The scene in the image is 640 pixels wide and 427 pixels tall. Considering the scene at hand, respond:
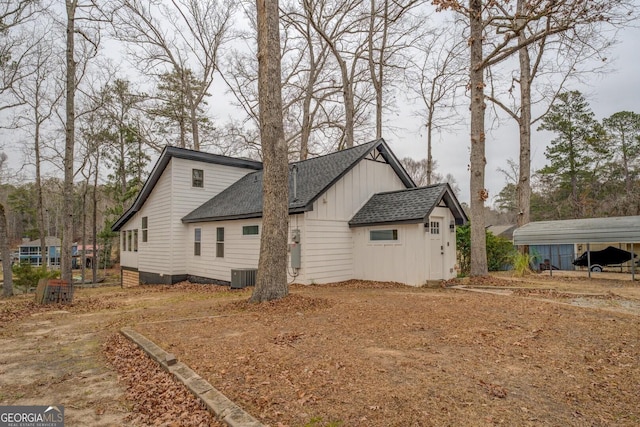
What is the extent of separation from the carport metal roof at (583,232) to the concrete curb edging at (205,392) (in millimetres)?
15124

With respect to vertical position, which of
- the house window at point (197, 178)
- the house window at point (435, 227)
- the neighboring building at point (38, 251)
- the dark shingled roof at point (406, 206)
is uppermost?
the house window at point (197, 178)

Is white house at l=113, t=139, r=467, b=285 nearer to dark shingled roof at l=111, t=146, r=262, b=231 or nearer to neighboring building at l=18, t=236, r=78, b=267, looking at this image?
dark shingled roof at l=111, t=146, r=262, b=231

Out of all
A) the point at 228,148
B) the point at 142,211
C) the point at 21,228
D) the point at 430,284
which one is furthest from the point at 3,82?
the point at 21,228

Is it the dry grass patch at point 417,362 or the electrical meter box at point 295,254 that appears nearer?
the dry grass patch at point 417,362

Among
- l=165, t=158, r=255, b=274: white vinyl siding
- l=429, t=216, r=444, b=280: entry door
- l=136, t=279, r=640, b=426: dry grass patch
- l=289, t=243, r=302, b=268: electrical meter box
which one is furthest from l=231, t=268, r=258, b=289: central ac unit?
l=429, t=216, r=444, b=280: entry door

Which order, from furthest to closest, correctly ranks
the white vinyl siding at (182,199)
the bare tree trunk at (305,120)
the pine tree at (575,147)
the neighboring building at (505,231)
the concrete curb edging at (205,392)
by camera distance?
1. the neighboring building at (505,231)
2. the pine tree at (575,147)
3. the bare tree trunk at (305,120)
4. the white vinyl siding at (182,199)
5. the concrete curb edging at (205,392)

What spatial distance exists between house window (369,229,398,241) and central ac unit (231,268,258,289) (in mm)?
4334

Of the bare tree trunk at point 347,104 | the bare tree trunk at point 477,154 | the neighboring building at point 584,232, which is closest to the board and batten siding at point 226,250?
the bare tree trunk at point 477,154

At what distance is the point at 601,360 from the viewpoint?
13.7ft

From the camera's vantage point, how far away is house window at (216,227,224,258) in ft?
46.6

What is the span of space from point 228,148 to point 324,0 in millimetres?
12007

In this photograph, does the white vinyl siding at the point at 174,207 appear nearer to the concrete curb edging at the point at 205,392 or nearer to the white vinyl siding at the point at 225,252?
the white vinyl siding at the point at 225,252

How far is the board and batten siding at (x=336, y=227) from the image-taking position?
1141cm

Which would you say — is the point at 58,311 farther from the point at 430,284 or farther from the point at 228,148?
the point at 228,148
